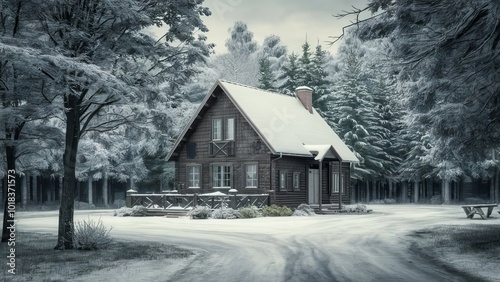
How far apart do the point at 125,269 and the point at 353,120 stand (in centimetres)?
4461

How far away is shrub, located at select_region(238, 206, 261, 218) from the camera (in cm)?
3093

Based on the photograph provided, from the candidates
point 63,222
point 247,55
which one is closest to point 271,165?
point 63,222

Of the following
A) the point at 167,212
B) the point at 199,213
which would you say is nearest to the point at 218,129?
the point at 167,212

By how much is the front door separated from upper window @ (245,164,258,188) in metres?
5.31

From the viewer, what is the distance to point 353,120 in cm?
5469

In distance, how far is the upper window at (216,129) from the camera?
37938mm

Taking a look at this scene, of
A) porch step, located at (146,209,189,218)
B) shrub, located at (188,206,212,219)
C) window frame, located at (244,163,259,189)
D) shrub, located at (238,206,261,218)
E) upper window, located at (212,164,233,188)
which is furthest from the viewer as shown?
upper window, located at (212,164,233,188)

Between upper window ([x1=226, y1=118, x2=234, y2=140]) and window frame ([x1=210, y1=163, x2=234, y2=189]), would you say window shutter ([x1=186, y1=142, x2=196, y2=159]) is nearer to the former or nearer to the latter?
window frame ([x1=210, y1=163, x2=234, y2=189])

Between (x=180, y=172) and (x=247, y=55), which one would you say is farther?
(x=247, y=55)

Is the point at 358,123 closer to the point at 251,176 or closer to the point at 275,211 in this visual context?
the point at 251,176

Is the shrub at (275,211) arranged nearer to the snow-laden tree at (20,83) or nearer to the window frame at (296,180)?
the window frame at (296,180)

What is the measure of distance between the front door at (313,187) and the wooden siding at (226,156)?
219 inches

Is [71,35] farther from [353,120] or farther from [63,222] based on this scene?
[353,120]

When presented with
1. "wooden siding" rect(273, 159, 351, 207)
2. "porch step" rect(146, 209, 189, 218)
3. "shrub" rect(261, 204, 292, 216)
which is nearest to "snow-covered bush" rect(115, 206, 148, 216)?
"porch step" rect(146, 209, 189, 218)
